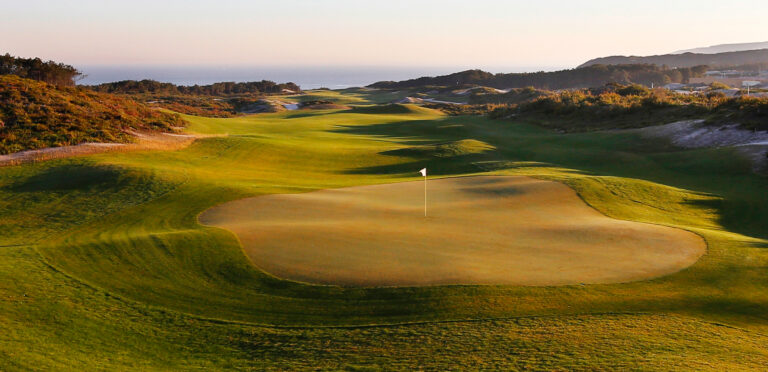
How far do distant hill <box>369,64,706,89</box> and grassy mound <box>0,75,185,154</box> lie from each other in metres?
116

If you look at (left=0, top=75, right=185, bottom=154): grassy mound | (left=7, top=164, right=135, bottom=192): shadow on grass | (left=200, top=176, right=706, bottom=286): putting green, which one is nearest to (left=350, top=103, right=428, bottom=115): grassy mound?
(left=0, top=75, right=185, bottom=154): grassy mound

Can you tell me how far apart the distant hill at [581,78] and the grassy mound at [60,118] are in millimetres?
116000

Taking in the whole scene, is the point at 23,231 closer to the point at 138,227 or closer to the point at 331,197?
the point at 138,227

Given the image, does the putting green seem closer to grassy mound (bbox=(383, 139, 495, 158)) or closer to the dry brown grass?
the dry brown grass

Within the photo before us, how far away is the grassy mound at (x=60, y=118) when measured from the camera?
32250mm

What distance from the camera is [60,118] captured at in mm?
35469

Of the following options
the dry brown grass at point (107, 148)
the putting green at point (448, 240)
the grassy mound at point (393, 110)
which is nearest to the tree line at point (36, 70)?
the dry brown grass at point (107, 148)

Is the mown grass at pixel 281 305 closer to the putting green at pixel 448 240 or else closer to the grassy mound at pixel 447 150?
the putting green at pixel 448 240

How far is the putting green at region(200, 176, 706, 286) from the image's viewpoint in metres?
13.6

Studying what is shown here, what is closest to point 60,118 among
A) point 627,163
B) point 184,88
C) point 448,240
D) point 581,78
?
point 448,240

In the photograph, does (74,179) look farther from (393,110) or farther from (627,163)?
(393,110)

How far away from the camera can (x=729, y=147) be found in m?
34.8

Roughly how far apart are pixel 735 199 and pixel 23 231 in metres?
29.6

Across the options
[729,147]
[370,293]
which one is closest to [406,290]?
[370,293]
